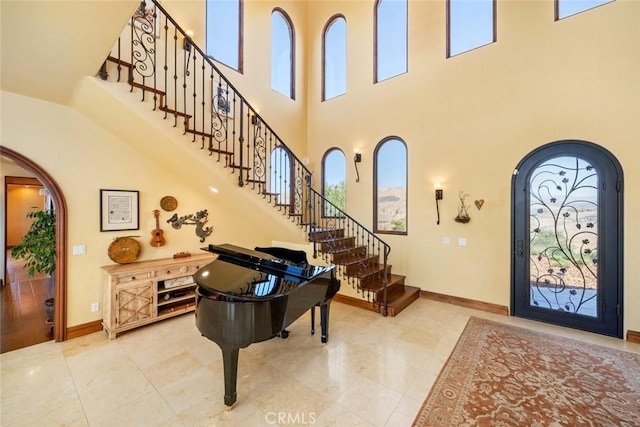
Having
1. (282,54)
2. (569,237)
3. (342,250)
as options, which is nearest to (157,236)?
(342,250)

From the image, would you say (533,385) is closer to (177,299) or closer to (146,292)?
(177,299)

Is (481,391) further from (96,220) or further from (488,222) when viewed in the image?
(96,220)

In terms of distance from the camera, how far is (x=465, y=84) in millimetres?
4457

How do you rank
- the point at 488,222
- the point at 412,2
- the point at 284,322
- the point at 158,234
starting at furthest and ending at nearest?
the point at 412,2 → the point at 488,222 → the point at 158,234 → the point at 284,322

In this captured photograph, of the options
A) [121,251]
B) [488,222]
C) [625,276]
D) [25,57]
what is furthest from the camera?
[488,222]

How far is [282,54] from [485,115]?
4754mm

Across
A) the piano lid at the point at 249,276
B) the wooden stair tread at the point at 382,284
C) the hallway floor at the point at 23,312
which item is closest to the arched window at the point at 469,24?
the wooden stair tread at the point at 382,284

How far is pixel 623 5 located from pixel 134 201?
7.19m

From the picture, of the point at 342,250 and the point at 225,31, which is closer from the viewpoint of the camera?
the point at 342,250

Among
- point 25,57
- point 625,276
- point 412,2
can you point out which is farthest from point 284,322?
point 412,2

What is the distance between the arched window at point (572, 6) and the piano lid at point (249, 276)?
5.05 m

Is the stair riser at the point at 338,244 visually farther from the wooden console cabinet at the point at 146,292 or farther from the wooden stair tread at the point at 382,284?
the wooden console cabinet at the point at 146,292

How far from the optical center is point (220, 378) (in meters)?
2.54

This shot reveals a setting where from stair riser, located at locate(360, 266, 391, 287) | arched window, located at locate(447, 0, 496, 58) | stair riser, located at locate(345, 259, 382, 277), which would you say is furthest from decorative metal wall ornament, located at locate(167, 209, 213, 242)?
arched window, located at locate(447, 0, 496, 58)
